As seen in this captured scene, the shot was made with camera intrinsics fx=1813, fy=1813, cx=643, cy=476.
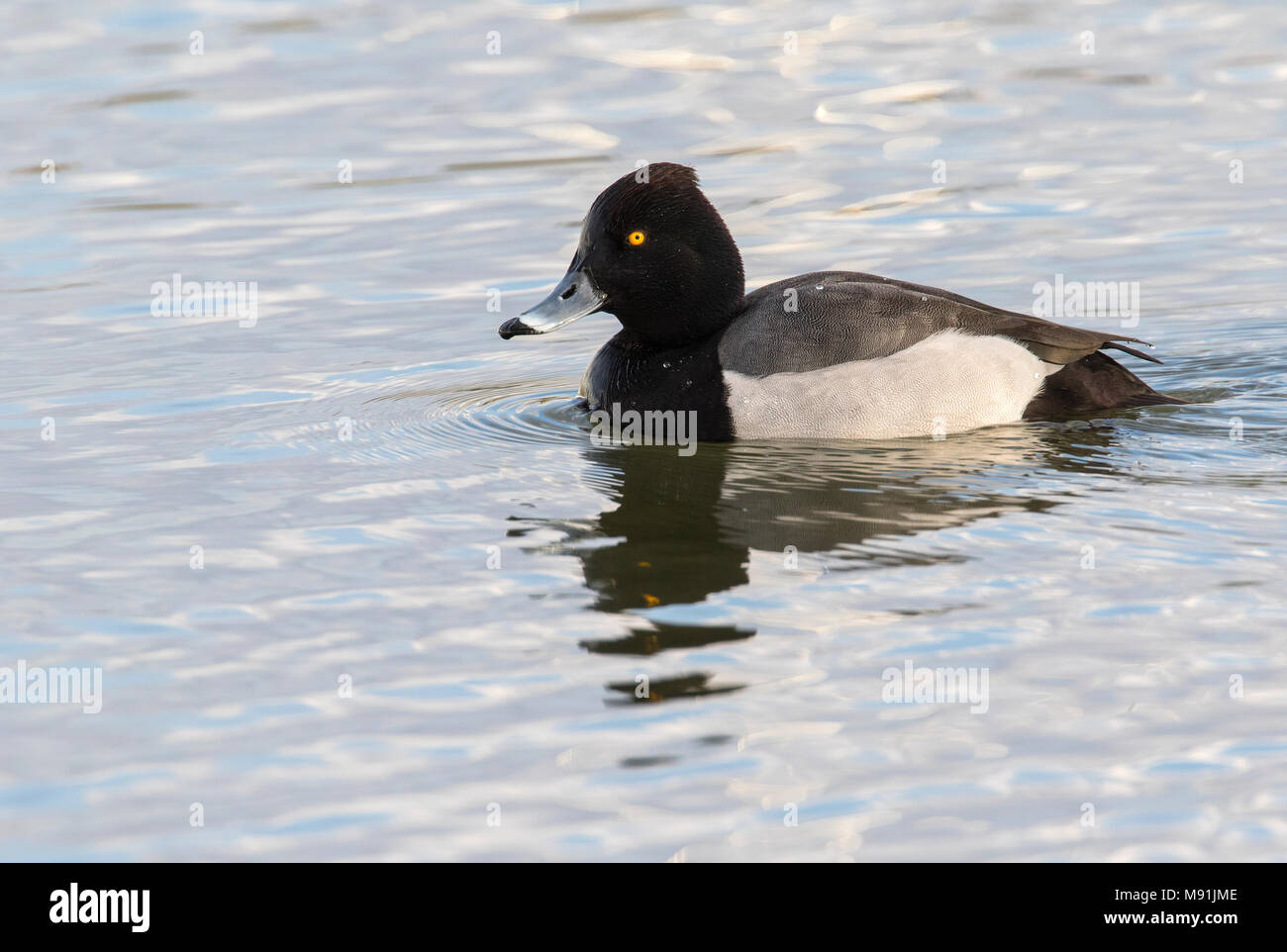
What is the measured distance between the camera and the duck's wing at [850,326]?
844cm

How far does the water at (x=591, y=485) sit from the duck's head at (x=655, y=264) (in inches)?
26.6

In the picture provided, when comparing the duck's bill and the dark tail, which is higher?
the duck's bill

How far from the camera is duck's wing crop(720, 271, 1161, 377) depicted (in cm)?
844

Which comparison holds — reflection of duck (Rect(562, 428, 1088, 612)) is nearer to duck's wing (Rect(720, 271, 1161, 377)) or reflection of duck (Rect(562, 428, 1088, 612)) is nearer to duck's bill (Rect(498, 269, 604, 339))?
duck's wing (Rect(720, 271, 1161, 377))

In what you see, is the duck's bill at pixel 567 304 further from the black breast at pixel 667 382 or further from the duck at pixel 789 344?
the black breast at pixel 667 382

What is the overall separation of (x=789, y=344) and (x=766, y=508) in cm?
103

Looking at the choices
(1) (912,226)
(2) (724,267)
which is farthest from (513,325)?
(1) (912,226)

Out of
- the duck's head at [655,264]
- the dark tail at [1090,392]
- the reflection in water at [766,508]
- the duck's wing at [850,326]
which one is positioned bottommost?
the reflection in water at [766,508]

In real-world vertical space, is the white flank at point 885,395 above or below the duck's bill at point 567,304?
below

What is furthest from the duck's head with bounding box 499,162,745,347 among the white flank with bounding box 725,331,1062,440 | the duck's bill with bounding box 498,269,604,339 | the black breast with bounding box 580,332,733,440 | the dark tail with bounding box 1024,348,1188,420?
the dark tail with bounding box 1024,348,1188,420

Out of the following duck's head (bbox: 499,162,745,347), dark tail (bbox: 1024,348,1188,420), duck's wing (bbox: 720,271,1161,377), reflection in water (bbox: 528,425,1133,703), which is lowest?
reflection in water (bbox: 528,425,1133,703)

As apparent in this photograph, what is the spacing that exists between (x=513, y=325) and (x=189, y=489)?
5.70 ft

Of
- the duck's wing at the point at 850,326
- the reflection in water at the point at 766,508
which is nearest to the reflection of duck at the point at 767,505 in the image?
the reflection in water at the point at 766,508

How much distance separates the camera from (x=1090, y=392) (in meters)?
8.96
